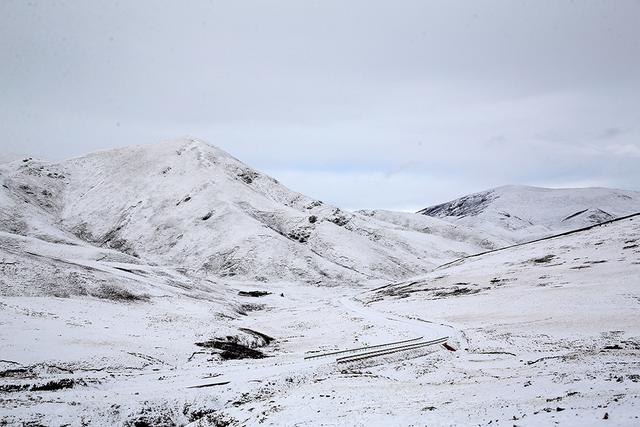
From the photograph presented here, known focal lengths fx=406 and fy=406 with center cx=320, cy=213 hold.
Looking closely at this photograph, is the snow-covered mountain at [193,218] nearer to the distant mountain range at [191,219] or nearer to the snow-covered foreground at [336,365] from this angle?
the distant mountain range at [191,219]

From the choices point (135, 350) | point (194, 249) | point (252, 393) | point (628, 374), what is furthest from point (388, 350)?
point (194, 249)

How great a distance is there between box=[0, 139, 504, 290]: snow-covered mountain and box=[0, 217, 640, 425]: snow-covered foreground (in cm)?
6759

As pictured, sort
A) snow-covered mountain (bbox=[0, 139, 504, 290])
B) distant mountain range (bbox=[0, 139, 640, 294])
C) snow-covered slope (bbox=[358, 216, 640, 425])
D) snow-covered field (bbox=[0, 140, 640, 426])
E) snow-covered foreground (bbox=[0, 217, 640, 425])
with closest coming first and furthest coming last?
snow-covered slope (bbox=[358, 216, 640, 425]), snow-covered foreground (bbox=[0, 217, 640, 425]), snow-covered field (bbox=[0, 140, 640, 426]), distant mountain range (bbox=[0, 139, 640, 294]), snow-covered mountain (bbox=[0, 139, 504, 290])

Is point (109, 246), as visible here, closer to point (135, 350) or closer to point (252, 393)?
point (135, 350)

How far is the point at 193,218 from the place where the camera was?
5753 inches

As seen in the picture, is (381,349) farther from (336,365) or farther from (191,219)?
(191,219)

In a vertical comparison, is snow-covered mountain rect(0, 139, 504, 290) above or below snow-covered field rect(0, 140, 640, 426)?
above

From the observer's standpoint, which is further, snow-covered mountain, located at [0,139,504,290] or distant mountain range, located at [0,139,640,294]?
snow-covered mountain, located at [0,139,504,290]

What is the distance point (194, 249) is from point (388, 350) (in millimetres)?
111563

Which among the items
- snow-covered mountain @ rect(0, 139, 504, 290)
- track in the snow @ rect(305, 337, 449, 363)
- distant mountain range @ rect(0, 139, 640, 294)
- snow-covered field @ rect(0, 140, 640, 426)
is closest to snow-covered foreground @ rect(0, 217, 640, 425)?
snow-covered field @ rect(0, 140, 640, 426)

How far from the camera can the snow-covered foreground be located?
49.7 ft

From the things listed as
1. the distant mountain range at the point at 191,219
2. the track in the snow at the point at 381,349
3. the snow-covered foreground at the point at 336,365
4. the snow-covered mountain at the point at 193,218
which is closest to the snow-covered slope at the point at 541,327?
the snow-covered foreground at the point at 336,365

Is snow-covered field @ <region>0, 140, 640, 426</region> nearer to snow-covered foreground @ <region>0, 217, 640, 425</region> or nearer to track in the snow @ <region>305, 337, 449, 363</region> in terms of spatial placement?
snow-covered foreground @ <region>0, 217, 640, 425</region>

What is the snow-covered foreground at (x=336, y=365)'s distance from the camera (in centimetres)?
1515
